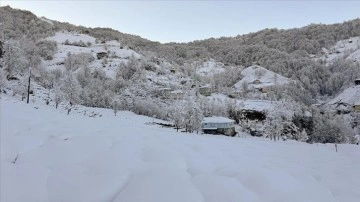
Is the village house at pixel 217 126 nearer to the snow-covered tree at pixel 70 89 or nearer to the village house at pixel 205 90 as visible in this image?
the snow-covered tree at pixel 70 89

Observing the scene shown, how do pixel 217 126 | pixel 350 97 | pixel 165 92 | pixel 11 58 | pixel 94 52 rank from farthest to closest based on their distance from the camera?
pixel 94 52
pixel 350 97
pixel 165 92
pixel 217 126
pixel 11 58

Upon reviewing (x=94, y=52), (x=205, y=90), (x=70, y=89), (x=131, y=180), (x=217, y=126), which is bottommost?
(x=217, y=126)

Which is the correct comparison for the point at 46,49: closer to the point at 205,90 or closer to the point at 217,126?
the point at 205,90

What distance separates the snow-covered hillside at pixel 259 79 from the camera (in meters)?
173

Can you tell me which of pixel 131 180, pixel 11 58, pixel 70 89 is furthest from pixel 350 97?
pixel 131 180

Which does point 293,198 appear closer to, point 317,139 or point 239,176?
point 239,176

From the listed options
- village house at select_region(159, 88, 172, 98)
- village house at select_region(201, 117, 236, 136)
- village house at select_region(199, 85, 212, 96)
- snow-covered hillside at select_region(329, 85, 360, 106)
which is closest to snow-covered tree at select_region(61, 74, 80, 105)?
village house at select_region(201, 117, 236, 136)

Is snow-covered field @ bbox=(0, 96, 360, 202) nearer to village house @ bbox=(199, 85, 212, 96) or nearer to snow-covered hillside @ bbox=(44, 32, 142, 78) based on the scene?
village house @ bbox=(199, 85, 212, 96)

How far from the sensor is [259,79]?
182875 mm

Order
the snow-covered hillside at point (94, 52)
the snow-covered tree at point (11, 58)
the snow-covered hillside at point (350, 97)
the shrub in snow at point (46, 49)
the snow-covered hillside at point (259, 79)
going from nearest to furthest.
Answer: the snow-covered tree at point (11, 58)
the snow-covered hillside at point (350, 97)
the snow-covered hillside at point (94, 52)
the shrub in snow at point (46, 49)
the snow-covered hillside at point (259, 79)

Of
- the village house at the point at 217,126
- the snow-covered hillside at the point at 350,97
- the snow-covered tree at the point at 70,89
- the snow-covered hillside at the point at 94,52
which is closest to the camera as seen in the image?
the snow-covered tree at the point at 70,89

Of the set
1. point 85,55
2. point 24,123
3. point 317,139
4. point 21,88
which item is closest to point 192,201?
point 24,123

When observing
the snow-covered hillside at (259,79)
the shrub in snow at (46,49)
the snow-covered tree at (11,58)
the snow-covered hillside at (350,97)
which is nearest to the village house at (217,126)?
the snow-covered tree at (11,58)

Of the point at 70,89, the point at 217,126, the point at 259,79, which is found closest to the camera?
the point at 70,89
